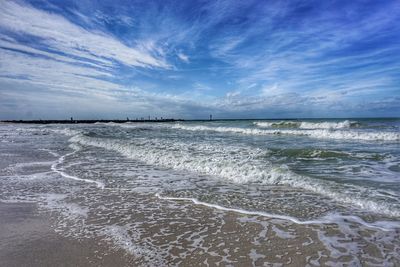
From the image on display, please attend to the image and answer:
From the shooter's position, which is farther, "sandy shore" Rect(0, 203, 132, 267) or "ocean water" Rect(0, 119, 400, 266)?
"ocean water" Rect(0, 119, 400, 266)

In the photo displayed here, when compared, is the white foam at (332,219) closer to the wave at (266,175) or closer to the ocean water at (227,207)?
the ocean water at (227,207)

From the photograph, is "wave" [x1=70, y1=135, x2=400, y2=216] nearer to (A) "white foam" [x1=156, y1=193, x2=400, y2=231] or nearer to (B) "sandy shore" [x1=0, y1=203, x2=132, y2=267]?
(A) "white foam" [x1=156, y1=193, x2=400, y2=231]

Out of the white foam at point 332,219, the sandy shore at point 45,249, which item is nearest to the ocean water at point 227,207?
the white foam at point 332,219

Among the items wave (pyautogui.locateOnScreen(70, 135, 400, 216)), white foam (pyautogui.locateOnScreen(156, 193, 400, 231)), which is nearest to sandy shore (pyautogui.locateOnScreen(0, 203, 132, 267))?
white foam (pyautogui.locateOnScreen(156, 193, 400, 231))

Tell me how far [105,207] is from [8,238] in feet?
6.45

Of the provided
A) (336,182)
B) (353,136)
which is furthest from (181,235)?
(353,136)

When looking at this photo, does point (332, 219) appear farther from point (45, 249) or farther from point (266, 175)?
point (45, 249)

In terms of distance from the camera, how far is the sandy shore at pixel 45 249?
12.2 feet

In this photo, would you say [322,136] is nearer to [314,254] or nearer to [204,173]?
[204,173]

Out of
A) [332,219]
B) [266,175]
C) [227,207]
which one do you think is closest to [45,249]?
[227,207]

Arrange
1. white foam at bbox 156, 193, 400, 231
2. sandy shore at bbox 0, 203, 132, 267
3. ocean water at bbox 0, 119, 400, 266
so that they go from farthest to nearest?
white foam at bbox 156, 193, 400, 231 → ocean water at bbox 0, 119, 400, 266 → sandy shore at bbox 0, 203, 132, 267

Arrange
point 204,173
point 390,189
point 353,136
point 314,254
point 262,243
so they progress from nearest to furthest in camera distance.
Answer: point 314,254
point 262,243
point 390,189
point 204,173
point 353,136

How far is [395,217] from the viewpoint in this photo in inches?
206

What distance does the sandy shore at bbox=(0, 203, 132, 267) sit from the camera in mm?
3711
